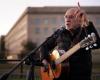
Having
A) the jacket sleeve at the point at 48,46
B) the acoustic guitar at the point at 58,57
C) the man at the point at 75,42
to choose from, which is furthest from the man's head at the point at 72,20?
the acoustic guitar at the point at 58,57

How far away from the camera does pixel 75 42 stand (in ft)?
17.9

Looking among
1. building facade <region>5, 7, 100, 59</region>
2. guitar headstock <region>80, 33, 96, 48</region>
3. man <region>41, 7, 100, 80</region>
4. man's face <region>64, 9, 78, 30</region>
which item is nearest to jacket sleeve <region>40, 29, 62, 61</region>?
man <region>41, 7, 100, 80</region>

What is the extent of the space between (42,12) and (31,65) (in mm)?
116223

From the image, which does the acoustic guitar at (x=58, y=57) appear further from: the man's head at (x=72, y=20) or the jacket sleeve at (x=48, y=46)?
the man's head at (x=72, y=20)

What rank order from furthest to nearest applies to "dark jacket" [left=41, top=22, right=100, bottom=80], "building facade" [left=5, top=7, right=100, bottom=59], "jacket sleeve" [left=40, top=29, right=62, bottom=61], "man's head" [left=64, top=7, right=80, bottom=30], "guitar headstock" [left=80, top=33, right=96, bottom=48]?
"building facade" [left=5, top=7, right=100, bottom=59] → "jacket sleeve" [left=40, top=29, right=62, bottom=61] → "man's head" [left=64, top=7, right=80, bottom=30] → "dark jacket" [left=41, top=22, right=100, bottom=80] → "guitar headstock" [left=80, top=33, right=96, bottom=48]

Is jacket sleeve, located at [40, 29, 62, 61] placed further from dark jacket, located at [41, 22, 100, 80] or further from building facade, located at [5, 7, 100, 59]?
building facade, located at [5, 7, 100, 59]

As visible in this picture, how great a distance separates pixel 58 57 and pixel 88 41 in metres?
0.73

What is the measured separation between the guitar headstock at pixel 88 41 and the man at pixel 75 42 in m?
0.15

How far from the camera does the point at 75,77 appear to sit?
534cm

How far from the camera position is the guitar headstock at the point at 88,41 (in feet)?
16.3

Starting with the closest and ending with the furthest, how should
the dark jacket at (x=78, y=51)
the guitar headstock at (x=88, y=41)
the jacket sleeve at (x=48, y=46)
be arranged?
1. the guitar headstock at (x=88, y=41)
2. the dark jacket at (x=78, y=51)
3. the jacket sleeve at (x=48, y=46)

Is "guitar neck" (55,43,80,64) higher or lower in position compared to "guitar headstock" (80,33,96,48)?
lower

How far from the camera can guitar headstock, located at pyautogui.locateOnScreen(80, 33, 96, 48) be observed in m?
4.98

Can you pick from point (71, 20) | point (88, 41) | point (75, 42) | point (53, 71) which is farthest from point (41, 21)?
point (88, 41)
